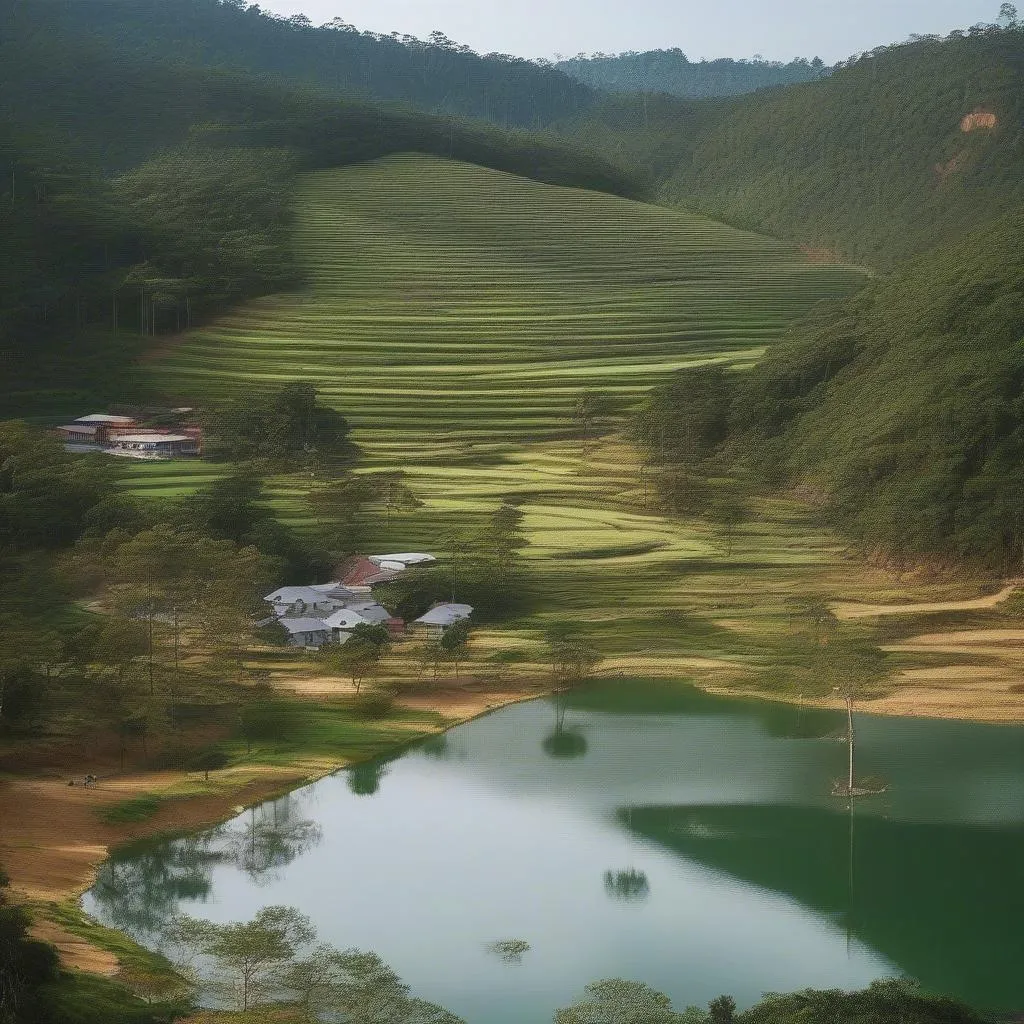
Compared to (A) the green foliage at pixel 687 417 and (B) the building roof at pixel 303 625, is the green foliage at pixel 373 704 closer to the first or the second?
(B) the building roof at pixel 303 625

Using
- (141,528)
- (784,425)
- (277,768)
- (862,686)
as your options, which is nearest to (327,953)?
(277,768)

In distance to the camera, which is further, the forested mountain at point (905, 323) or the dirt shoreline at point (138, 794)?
the forested mountain at point (905, 323)

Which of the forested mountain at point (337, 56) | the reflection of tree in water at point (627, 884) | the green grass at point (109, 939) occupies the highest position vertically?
the forested mountain at point (337, 56)

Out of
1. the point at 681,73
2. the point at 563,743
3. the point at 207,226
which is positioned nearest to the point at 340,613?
the point at 563,743

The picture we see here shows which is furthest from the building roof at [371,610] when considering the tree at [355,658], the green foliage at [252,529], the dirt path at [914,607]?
the dirt path at [914,607]

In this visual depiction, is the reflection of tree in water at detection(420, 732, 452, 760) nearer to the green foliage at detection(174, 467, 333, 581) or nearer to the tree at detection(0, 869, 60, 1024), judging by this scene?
the green foliage at detection(174, 467, 333, 581)

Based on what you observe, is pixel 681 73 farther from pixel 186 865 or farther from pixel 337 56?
pixel 186 865
